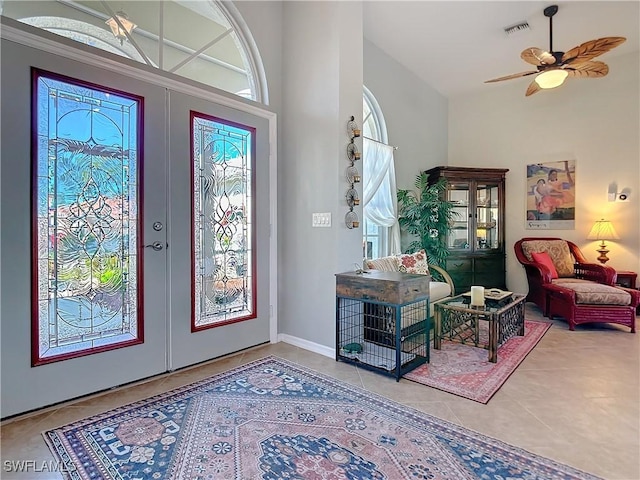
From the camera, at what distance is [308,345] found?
3104 mm

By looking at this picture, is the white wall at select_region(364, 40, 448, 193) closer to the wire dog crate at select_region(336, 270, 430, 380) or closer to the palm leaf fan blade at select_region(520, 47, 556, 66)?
the palm leaf fan blade at select_region(520, 47, 556, 66)

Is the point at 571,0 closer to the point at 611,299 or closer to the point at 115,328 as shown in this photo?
the point at 611,299

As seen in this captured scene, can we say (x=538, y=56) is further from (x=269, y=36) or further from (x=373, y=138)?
(x=269, y=36)

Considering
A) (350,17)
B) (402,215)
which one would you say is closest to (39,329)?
(350,17)

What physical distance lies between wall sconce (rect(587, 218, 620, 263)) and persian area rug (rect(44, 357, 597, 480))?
426 centimetres

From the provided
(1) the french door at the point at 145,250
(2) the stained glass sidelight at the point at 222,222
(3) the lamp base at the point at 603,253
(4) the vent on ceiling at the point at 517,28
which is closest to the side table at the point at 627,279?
(3) the lamp base at the point at 603,253

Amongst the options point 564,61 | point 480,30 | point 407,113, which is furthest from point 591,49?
point 407,113

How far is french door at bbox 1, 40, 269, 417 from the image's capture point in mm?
1885

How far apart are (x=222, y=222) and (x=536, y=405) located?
2.58m

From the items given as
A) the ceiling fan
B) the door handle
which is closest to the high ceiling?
the ceiling fan

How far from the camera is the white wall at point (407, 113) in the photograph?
449cm

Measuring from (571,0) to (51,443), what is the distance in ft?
18.1

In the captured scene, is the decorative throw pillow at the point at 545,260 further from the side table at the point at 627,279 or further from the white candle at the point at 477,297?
the white candle at the point at 477,297

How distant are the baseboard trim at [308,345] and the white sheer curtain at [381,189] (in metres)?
1.89
